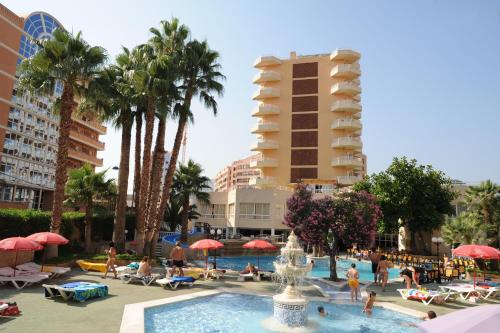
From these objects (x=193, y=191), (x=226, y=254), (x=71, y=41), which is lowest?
(x=226, y=254)

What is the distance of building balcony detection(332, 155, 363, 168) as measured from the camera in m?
52.6

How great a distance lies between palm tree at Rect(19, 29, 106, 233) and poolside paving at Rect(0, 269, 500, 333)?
5.33 metres

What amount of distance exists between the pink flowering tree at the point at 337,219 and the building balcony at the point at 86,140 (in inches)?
1830

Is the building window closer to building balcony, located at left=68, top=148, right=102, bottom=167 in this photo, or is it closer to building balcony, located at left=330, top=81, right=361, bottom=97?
building balcony, located at left=330, top=81, right=361, bottom=97

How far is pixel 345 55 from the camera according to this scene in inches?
2206

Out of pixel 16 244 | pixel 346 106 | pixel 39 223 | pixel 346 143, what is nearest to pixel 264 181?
pixel 346 143

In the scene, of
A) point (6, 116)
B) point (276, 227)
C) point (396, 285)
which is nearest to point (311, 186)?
point (276, 227)

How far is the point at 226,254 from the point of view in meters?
34.5

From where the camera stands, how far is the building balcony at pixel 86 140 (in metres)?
57.3

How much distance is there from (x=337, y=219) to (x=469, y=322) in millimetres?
14934

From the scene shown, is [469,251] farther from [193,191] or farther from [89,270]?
[193,191]

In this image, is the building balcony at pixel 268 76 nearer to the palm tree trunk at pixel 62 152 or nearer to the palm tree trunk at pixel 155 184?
the palm tree trunk at pixel 155 184

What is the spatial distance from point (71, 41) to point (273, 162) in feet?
128

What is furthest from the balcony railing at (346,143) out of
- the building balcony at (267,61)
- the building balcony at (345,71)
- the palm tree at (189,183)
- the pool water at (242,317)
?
the pool water at (242,317)
